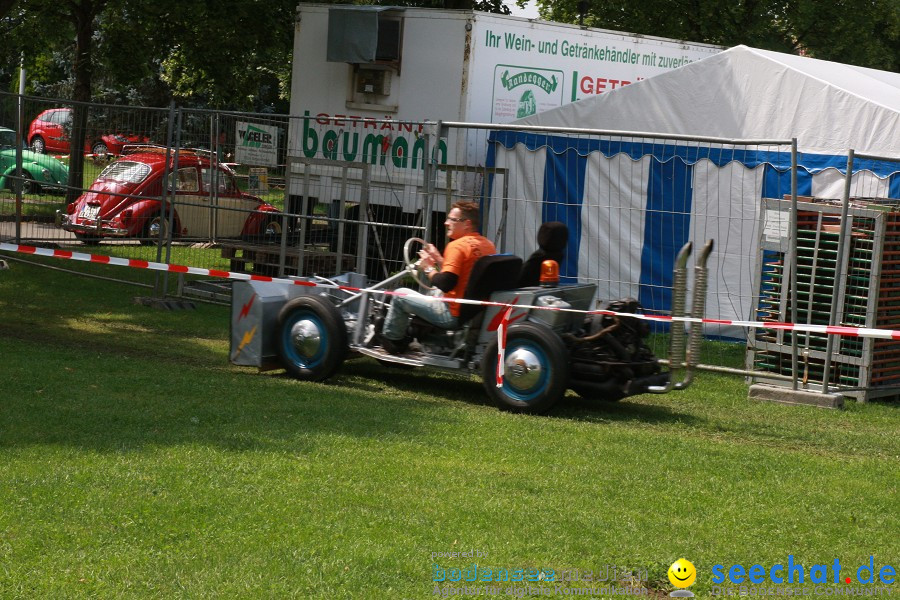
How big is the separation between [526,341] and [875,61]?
24.0m

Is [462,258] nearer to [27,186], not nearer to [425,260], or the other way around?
[425,260]

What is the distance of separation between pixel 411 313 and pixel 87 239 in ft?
21.6

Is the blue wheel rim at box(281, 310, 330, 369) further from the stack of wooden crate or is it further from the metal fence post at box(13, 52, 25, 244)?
the metal fence post at box(13, 52, 25, 244)

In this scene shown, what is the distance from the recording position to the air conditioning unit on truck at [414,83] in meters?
15.5

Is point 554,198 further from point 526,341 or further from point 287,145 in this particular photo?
point 526,341

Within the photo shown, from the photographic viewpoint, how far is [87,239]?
14508mm

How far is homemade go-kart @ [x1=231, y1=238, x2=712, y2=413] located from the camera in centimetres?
872

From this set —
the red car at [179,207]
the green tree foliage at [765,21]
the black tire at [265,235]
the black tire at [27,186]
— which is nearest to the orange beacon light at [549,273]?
the red car at [179,207]

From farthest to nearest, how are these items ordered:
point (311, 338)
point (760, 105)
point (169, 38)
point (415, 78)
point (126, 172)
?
point (169, 38)
point (415, 78)
point (126, 172)
point (760, 105)
point (311, 338)

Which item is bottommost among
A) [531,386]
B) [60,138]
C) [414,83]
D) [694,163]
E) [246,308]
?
[531,386]

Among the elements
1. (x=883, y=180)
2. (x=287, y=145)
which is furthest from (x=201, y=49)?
(x=883, y=180)

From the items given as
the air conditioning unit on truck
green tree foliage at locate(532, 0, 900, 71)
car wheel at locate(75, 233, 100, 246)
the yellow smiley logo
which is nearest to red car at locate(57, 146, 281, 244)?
car wheel at locate(75, 233, 100, 246)

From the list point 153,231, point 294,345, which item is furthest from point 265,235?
point 294,345

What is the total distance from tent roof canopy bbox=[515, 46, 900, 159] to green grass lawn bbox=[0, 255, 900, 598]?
13.8ft
